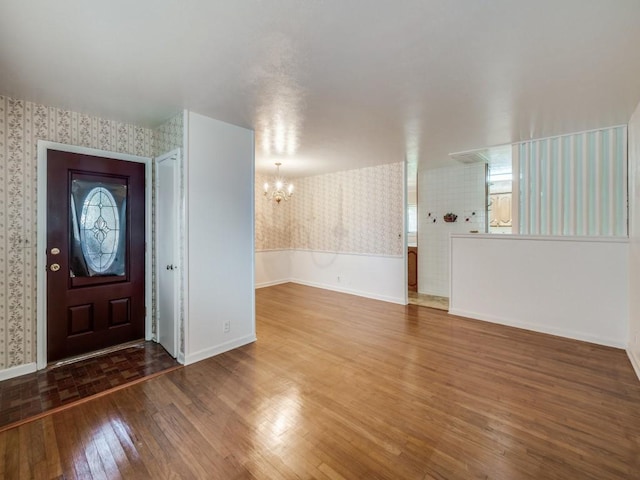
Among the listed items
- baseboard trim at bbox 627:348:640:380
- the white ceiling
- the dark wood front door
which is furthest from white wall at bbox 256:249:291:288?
baseboard trim at bbox 627:348:640:380

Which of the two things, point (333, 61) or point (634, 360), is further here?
point (634, 360)

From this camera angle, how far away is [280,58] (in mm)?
2020

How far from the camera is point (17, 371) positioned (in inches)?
106

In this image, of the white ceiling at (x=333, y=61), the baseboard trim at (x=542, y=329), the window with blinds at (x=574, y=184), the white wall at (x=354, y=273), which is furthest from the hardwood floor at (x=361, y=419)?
the white ceiling at (x=333, y=61)

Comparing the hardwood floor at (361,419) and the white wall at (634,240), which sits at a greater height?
the white wall at (634,240)

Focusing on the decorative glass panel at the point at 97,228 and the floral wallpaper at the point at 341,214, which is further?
the floral wallpaper at the point at 341,214

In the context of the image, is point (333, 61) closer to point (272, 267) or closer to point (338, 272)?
point (338, 272)

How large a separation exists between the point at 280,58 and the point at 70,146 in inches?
95.2

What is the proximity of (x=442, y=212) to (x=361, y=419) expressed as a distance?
465cm

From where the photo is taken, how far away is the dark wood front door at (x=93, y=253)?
9.53 feet

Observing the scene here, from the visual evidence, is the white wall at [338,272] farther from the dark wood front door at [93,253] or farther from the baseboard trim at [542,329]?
the dark wood front door at [93,253]

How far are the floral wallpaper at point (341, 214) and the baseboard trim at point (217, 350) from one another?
311 cm

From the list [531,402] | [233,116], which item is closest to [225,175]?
[233,116]

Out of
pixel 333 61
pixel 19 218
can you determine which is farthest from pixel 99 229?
pixel 333 61
